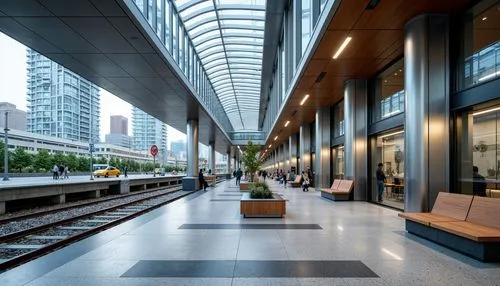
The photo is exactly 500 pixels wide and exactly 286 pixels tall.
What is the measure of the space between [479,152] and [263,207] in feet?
19.8

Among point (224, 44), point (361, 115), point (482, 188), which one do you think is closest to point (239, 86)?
point (224, 44)

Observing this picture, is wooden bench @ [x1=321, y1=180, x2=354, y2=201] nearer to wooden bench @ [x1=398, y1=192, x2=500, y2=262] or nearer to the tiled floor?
the tiled floor

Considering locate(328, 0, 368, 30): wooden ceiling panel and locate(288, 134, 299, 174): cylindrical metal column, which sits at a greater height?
locate(328, 0, 368, 30): wooden ceiling panel

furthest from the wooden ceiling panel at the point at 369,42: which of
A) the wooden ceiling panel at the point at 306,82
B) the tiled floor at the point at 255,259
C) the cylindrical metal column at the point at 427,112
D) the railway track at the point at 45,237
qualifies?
the railway track at the point at 45,237

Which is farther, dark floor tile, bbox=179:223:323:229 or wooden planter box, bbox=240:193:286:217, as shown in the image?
wooden planter box, bbox=240:193:286:217

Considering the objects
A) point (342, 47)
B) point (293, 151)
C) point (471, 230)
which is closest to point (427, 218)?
point (471, 230)

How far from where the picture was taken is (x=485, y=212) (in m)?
7.12

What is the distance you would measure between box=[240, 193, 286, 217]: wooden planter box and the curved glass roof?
43.0 feet

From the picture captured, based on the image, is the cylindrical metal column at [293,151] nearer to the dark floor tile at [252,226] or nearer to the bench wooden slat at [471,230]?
the dark floor tile at [252,226]

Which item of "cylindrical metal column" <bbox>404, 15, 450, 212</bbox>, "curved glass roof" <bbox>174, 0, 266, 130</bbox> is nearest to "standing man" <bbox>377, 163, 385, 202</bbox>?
Result: "cylindrical metal column" <bbox>404, 15, 450, 212</bbox>

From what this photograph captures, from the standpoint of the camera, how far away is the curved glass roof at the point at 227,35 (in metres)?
22.0

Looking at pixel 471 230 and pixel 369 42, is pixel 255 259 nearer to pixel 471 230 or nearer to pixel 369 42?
pixel 471 230

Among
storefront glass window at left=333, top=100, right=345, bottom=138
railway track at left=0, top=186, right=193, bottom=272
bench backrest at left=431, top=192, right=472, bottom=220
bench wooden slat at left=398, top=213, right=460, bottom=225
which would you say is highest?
storefront glass window at left=333, top=100, right=345, bottom=138

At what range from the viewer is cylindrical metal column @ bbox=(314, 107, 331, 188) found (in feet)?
78.6
